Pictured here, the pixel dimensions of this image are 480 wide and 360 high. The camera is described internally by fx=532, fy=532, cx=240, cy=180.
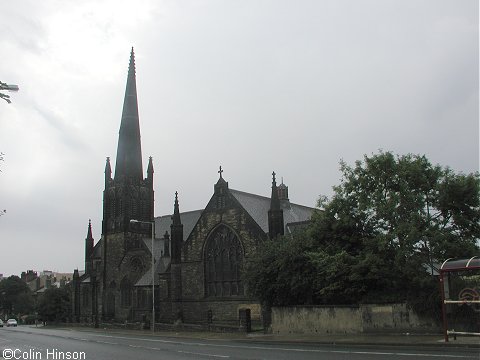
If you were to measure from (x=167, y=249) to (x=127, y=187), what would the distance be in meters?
12.1

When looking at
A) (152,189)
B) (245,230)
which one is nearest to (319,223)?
(245,230)

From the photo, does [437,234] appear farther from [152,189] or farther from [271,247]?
[152,189]

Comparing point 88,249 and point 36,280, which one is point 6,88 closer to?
point 88,249

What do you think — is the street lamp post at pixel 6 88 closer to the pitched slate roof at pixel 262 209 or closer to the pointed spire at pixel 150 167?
the pitched slate roof at pixel 262 209

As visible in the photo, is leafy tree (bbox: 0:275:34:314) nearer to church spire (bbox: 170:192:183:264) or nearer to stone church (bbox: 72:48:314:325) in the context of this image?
Answer: stone church (bbox: 72:48:314:325)

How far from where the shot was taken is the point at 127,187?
6781 cm

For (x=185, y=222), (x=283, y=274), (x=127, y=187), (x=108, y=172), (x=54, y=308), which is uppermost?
(x=108, y=172)

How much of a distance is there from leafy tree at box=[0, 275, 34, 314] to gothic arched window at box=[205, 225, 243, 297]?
7066 cm

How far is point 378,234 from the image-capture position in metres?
27.2

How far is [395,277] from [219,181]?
2461 cm

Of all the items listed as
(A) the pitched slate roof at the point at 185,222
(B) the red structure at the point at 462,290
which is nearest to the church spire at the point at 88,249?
(A) the pitched slate roof at the point at 185,222

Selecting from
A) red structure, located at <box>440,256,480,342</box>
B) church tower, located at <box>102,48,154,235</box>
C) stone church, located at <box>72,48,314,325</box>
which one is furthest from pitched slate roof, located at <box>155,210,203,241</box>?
red structure, located at <box>440,256,480,342</box>

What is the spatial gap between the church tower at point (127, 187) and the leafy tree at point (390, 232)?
135 ft

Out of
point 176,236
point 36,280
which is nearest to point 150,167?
point 176,236
